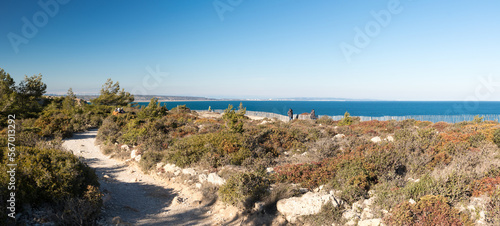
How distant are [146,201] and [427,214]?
760cm

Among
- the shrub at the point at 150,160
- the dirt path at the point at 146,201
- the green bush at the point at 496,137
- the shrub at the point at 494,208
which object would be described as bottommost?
the dirt path at the point at 146,201

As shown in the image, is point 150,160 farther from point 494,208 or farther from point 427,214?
point 494,208

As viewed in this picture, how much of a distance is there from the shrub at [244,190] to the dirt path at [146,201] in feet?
1.80

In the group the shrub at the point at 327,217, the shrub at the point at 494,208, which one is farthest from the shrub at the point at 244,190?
the shrub at the point at 494,208

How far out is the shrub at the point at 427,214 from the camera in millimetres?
4629

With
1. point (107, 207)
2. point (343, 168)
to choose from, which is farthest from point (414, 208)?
point (107, 207)

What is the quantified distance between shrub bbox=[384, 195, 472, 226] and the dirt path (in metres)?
3.85

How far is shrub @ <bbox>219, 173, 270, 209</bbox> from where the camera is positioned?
661cm

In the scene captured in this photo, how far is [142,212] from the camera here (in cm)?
702

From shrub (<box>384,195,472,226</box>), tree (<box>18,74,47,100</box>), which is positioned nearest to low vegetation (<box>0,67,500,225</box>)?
shrub (<box>384,195,472,226</box>)

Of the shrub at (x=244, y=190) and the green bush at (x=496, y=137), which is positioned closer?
the shrub at (x=244, y=190)

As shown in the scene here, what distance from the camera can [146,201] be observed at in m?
7.87

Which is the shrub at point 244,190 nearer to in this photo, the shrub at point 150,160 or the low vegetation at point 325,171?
the low vegetation at point 325,171

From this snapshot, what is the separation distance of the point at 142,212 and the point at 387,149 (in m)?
8.24
